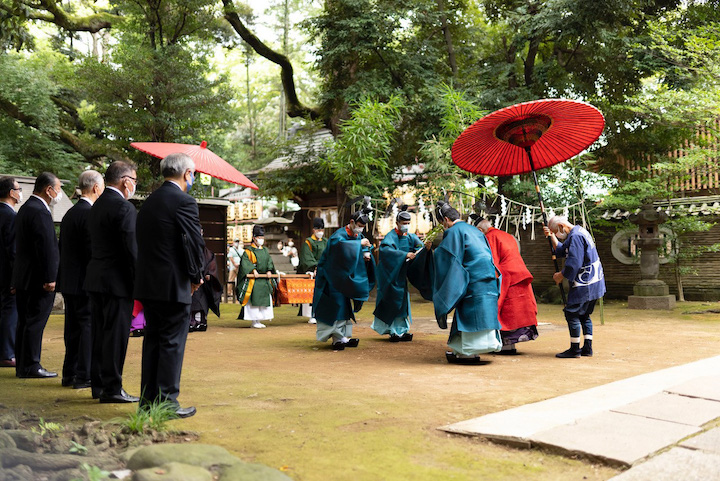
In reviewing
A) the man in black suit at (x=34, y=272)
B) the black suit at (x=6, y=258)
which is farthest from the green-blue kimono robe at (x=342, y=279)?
the black suit at (x=6, y=258)

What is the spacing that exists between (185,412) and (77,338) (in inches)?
73.5

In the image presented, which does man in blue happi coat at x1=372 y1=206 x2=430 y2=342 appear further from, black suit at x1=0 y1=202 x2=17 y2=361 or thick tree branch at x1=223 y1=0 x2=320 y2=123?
thick tree branch at x1=223 y1=0 x2=320 y2=123

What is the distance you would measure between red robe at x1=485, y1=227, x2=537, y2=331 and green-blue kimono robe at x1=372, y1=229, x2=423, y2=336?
3.89 ft

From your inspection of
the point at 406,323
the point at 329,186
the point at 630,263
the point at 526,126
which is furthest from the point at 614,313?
the point at 329,186

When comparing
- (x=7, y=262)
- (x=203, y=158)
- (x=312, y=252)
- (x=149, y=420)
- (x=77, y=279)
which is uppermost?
(x=203, y=158)

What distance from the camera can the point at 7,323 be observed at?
Result: 21.2 feet

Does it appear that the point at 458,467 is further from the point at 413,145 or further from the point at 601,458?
the point at 413,145

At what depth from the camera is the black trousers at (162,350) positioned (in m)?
4.18

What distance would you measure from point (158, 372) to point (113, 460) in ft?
3.41

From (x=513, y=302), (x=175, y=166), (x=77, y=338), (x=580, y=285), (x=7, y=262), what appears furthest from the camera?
(x=513, y=302)

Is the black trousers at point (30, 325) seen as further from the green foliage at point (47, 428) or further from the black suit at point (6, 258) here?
the green foliage at point (47, 428)

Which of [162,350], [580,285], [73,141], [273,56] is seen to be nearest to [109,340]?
[162,350]

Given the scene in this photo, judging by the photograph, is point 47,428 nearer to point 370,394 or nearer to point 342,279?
point 370,394

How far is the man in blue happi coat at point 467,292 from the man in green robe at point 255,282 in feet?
16.3
